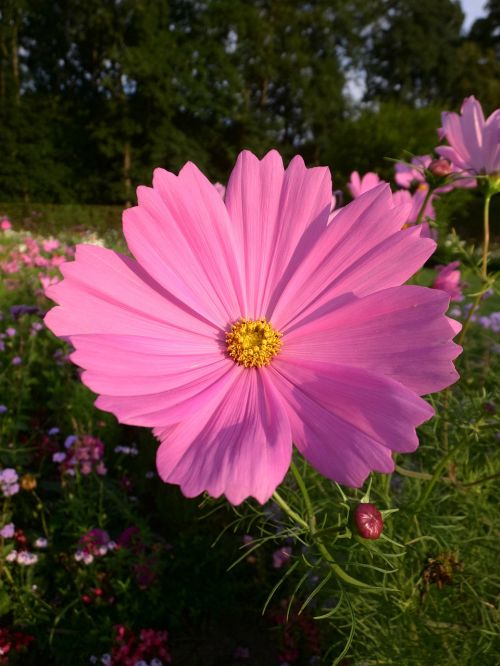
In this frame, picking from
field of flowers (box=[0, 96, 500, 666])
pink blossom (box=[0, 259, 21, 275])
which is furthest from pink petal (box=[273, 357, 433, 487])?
pink blossom (box=[0, 259, 21, 275])

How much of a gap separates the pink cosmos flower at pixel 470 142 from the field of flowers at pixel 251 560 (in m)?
0.02

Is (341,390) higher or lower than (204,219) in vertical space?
lower

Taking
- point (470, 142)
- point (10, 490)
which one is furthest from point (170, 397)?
point (10, 490)

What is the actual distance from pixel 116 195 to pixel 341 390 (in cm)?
1712

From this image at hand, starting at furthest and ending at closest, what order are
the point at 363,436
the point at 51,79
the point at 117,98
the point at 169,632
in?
the point at 51,79 → the point at 117,98 → the point at 169,632 → the point at 363,436

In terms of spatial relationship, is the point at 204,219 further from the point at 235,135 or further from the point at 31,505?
the point at 235,135

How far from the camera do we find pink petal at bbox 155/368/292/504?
0.42 m

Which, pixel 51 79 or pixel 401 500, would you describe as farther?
pixel 51 79

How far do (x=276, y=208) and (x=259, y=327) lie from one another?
15 cm

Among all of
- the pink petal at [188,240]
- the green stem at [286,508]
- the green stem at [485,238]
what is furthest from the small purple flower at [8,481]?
the green stem at [485,238]

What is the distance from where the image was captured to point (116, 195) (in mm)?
16609

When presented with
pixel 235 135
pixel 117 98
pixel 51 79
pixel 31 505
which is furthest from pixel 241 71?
pixel 31 505

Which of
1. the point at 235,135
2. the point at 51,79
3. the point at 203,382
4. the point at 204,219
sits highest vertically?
the point at 51,79

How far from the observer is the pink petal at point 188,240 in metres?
0.59
